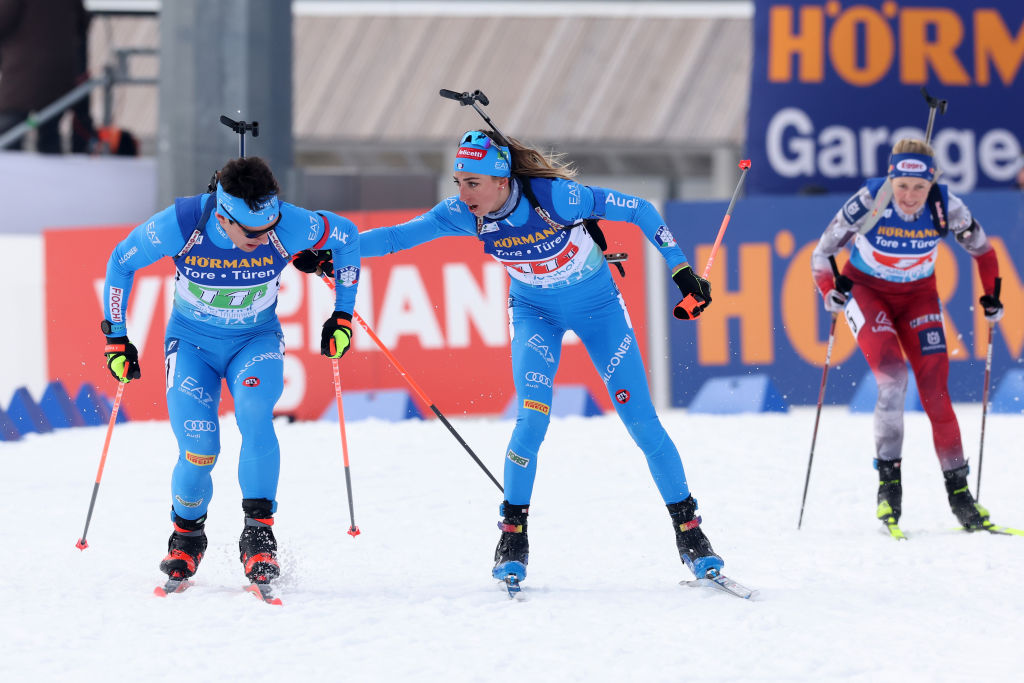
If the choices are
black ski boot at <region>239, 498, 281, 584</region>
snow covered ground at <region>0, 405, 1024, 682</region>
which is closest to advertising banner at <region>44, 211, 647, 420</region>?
snow covered ground at <region>0, 405, 1024, 682</region>

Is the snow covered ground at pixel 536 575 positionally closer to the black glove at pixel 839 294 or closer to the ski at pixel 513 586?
the ski at pixel 513 586

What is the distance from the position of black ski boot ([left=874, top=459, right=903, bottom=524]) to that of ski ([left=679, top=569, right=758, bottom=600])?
1.56 m

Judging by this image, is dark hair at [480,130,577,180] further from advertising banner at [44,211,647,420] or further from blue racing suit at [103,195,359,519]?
advertising banner at [44,211,647,420]

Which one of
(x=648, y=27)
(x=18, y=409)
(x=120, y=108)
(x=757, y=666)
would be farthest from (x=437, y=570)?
(x=120, y=108)

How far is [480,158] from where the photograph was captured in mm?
5184

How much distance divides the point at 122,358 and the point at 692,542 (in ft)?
8.29

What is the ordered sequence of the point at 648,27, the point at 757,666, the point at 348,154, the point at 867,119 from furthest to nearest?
the point at 348,154 < the point at 648,27 < the point at 867,119 < the point at 757,666

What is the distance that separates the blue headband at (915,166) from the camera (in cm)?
650

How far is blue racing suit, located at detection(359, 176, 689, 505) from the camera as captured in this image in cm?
531

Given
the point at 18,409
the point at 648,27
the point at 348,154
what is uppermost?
the point at 648,27

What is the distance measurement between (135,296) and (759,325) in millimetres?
5576

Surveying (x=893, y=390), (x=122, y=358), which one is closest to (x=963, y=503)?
(x=893, y=390)

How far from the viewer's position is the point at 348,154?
67.2ft

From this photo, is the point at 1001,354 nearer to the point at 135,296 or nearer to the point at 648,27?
the point at 135,296
